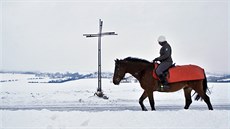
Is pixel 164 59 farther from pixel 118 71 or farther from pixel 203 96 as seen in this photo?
pixel 203 96

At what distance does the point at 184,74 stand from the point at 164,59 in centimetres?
90

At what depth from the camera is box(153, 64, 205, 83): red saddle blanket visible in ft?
37.9

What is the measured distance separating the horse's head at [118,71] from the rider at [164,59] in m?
1.20

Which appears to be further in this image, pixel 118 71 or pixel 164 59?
pixel 118 71

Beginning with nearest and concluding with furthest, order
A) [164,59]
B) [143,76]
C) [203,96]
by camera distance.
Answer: [164,59] < [143,76] < [203,96]

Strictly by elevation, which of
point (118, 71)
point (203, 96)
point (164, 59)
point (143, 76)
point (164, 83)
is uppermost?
point (164, 59)

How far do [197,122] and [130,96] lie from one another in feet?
36.3

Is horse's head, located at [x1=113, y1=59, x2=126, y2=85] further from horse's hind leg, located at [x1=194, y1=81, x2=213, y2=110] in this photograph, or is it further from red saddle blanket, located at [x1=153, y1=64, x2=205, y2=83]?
horse's hind leg, located at [x1=194, y1=81, x2=213, y2=110]

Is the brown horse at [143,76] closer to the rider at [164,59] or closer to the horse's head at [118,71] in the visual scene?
the horse's head at [118,71]

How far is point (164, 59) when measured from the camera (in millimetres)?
11398

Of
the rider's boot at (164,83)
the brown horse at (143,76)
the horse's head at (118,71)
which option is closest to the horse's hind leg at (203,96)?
the brown horse at (143,76)

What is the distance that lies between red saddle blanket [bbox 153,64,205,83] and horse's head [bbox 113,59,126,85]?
Answer: 3.60 ft

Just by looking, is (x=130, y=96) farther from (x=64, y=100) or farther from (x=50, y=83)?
(x=50, y=83)

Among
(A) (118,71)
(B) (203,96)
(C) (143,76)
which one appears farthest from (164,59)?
(B) (203,96)
